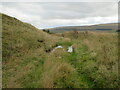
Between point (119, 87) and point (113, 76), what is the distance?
553 mm

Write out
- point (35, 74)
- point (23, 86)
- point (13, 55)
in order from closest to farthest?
point (23, 86)
point (35, 74)
point (13, 55)

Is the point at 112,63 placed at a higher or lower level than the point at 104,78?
higher

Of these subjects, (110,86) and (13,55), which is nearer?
(110,86)

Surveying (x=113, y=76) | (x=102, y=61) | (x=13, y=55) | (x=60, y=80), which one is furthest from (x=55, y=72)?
(x=13, y=55)

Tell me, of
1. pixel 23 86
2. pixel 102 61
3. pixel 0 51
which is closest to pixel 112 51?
pixel 102 61

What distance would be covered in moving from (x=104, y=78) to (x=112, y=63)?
56.4 inches

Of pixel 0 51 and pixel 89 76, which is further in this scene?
pixel 0 51

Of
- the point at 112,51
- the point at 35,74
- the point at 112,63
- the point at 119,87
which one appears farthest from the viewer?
the point at 112,51

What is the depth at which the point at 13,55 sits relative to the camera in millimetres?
7281

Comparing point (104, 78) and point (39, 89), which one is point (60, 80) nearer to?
point (39, 89)

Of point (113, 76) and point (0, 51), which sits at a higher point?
point (0, 51)

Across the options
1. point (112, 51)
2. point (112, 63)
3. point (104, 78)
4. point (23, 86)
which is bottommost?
point (23, 86)

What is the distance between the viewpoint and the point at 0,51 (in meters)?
7.47

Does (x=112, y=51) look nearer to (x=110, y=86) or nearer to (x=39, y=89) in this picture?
(x=110, y=86)
